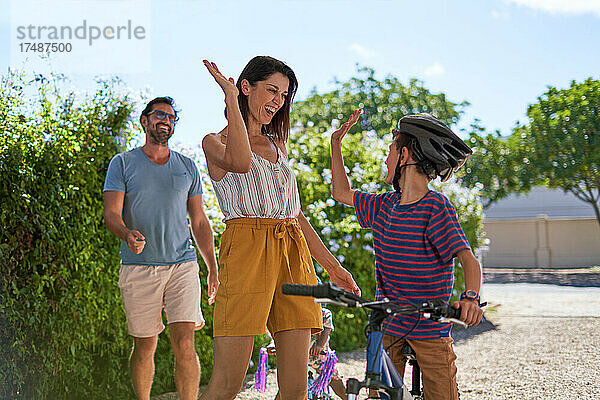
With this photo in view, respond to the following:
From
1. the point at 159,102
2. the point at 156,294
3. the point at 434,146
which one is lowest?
the point at 156,294

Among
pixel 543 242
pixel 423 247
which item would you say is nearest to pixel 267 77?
pixel 423 247

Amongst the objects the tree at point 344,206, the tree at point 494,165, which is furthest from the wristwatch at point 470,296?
the tree at point 494,165

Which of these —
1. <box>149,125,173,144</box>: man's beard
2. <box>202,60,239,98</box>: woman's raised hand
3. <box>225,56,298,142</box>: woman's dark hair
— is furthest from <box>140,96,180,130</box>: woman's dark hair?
<box>202,60,239,98</box>: woman's raised hand

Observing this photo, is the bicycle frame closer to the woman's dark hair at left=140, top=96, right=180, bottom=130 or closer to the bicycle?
the bicycle

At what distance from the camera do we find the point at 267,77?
2893 mm

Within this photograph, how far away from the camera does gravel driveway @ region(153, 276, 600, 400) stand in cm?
600

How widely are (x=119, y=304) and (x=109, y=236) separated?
0.49m

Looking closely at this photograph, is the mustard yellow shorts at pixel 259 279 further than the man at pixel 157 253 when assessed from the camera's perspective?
No

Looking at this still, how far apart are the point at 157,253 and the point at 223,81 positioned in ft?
6.07

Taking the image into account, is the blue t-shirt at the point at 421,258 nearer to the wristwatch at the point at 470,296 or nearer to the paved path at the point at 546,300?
the wristwatch at the point at 470,296

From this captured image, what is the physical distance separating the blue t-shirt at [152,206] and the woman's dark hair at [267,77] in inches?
54.9

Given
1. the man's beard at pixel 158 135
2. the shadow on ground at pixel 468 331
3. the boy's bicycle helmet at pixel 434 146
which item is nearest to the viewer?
the boy's bicycle helmet at pixel 434 146

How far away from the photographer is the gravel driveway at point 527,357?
19.7 feet

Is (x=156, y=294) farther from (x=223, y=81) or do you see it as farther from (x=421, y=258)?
(x=421, y=258)
